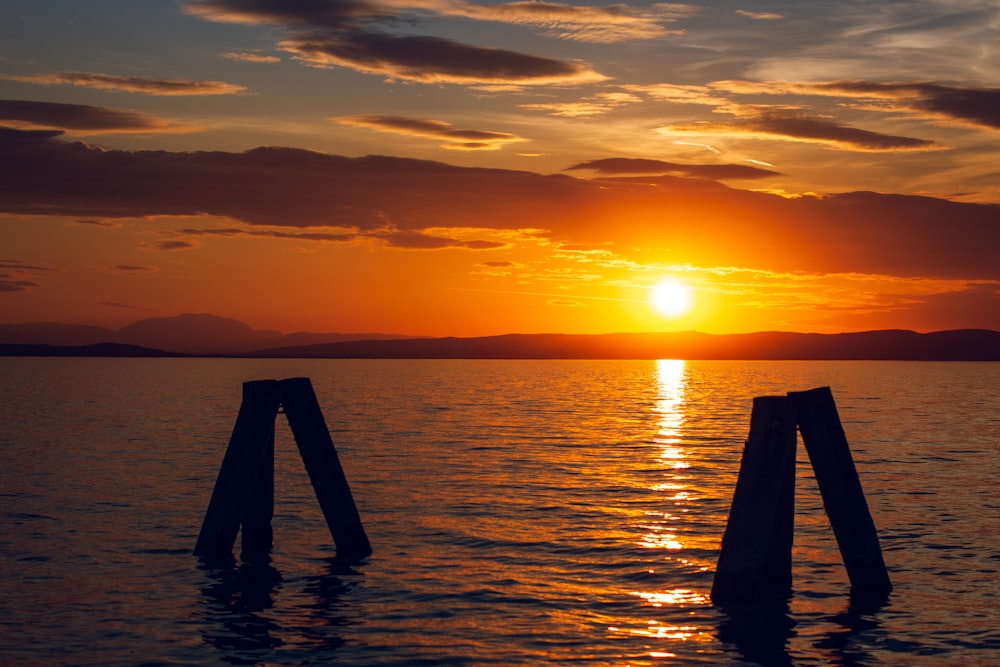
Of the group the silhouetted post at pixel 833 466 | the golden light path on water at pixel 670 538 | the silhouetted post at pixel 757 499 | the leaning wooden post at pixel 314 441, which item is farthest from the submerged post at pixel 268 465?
the silhouetted post at pixel 833 466

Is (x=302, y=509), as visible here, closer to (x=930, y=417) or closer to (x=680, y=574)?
(x=680, y=574)

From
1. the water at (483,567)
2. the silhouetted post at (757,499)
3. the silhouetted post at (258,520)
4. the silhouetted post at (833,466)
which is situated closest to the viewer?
the water at (483,567)

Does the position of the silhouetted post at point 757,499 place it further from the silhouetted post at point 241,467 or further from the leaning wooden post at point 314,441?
the silhouetted post at point 241,467

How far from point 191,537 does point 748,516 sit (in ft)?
39.0

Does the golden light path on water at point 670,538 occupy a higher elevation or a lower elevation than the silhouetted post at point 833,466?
lower

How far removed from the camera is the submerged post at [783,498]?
47.9 feet

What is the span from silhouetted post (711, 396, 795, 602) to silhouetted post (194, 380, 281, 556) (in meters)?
7.78

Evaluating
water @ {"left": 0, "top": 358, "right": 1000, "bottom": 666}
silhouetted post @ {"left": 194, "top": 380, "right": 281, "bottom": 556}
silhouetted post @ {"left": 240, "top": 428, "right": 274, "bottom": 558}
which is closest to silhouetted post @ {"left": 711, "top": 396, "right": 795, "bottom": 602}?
water @ {"left": 0, "top": 358, "right": 1000, "bottom": 666}

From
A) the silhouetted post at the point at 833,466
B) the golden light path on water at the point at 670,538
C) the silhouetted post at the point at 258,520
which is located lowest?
the golden light path on water at the point at 670,538

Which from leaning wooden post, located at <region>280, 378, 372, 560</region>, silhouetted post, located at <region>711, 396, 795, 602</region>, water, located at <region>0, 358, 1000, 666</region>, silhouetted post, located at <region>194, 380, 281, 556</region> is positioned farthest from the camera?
leaning wooden post, located at <region>280, 378, 372, 560</region>

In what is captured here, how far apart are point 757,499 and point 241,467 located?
27.6 ft

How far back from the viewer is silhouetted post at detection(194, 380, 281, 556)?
56.0 feet

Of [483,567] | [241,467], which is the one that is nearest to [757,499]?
[483,567]

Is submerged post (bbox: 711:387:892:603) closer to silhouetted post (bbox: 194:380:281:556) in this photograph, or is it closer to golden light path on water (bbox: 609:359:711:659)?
golden light path on water (bbox: 609:359:711:659)
